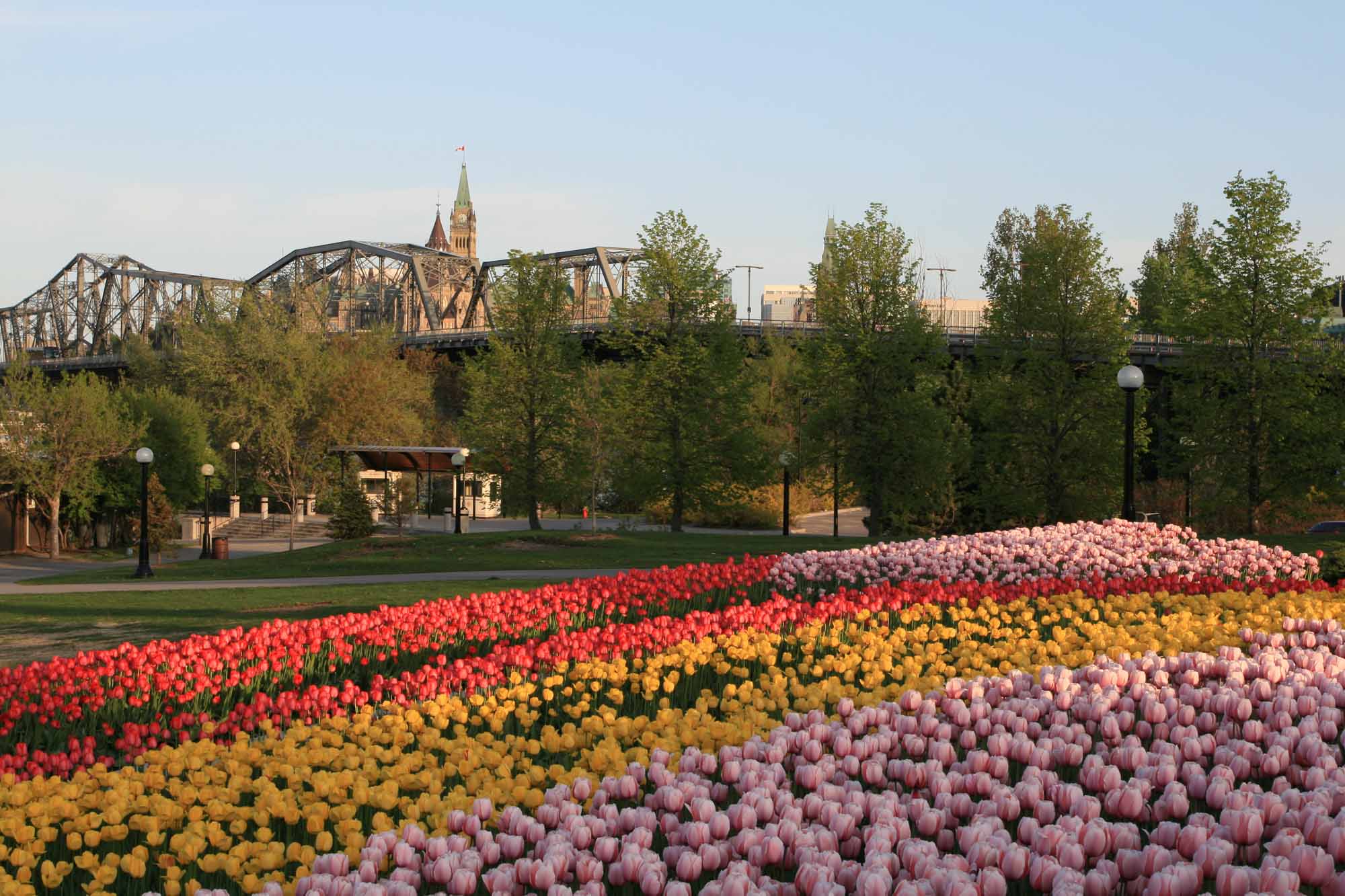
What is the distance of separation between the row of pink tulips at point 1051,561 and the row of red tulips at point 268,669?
7.88ft

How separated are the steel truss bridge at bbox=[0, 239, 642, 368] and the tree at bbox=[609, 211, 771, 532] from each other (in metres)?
63.3

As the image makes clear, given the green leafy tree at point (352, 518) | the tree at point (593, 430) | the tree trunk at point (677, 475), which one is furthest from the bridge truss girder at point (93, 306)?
the tree trunk at point (677, 475)

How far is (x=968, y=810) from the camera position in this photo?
491 cm

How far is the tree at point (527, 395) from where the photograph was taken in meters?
40.8

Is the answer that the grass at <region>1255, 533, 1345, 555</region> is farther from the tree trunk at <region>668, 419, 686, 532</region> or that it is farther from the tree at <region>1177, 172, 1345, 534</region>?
the tree trunk at <region>668, 419, 686, 532</region>

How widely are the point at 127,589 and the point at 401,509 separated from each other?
25558 mm

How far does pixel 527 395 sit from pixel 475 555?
15.2 metres

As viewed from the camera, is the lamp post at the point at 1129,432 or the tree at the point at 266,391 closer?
the lamp post at the point at 1129,432

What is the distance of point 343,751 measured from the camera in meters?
6.75

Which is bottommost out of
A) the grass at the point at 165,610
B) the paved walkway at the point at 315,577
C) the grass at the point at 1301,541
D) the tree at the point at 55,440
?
the paved walkway at the point at 315,577

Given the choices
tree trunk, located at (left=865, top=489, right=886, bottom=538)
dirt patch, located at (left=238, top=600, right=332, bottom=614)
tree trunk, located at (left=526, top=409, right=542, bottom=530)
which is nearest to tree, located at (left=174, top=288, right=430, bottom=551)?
tree trunk, located at (left=526, top=409, right=542, bottom=530)

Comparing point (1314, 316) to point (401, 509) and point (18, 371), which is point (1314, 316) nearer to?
point (401, 509)

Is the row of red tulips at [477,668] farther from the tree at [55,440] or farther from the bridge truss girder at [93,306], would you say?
the bridge truss girder at [93,306]

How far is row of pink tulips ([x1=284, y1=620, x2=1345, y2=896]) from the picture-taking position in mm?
4008
